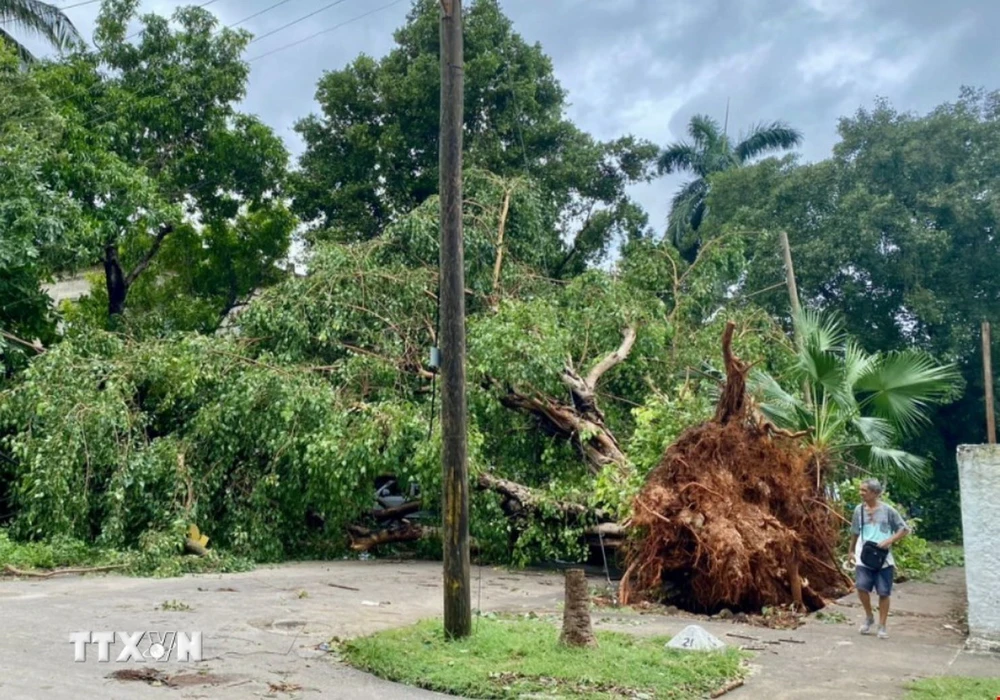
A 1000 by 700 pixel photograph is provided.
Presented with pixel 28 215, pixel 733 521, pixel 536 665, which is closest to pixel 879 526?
pixel 733 521

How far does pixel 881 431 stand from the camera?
486 inches

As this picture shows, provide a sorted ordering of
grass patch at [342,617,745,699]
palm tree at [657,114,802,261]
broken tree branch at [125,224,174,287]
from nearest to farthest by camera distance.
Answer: grass patch at [342,617,745,699] < broken tree branch at [125,224,174,287] < palm tree at [657,114,802,261]

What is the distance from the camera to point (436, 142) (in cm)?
2436

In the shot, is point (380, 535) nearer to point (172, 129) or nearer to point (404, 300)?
point (404, 300)

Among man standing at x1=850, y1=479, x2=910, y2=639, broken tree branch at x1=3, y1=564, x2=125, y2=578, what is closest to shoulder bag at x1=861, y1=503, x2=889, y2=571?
man standing at x1=850, y1=479, x2=910, y2=639

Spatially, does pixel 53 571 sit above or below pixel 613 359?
below

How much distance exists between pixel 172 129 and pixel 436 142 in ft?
21.8

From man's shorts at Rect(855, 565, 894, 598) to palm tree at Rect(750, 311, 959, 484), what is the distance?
3.05 m

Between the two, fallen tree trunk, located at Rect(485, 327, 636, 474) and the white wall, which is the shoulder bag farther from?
fallen tree trunk, located at Rect(485, 327, 636, 474)

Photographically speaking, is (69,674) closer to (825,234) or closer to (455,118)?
(455,118)

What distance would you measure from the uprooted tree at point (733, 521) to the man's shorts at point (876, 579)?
1.37 metres

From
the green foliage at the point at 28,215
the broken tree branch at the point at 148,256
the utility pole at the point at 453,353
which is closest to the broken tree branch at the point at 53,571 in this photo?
the green foliage at the point at 28,215

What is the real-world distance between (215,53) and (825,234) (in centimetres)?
1498

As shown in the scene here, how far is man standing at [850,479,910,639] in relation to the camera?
26.6 ft
